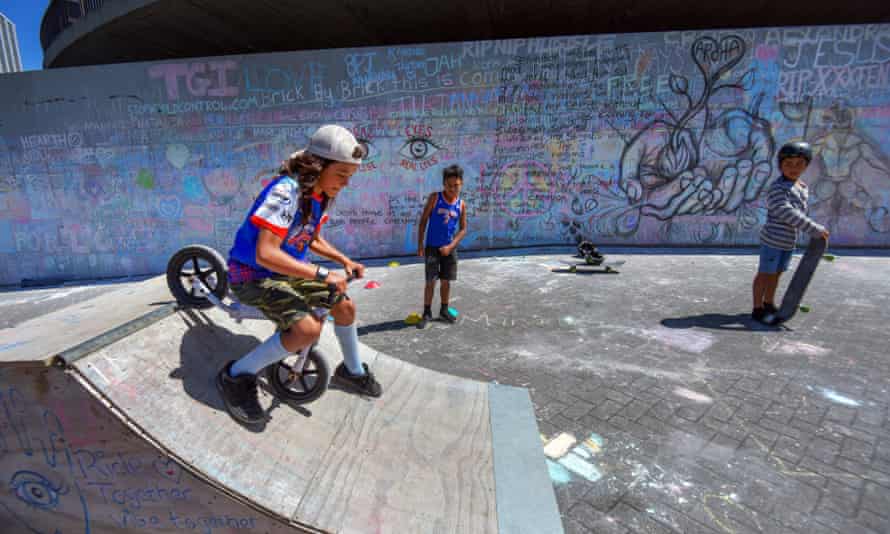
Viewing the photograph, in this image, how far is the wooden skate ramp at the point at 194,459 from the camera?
201cm

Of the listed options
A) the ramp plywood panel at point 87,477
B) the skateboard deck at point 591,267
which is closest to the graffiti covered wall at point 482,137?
the skateboard deck at point 591,267

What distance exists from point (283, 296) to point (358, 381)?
3.36ft

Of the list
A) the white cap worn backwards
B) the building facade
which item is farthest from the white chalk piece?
the building facade

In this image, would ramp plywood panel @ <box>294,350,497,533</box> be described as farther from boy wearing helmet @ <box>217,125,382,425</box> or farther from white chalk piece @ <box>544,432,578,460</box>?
boy wearing helmet @ <box>217,125,382,425</box>

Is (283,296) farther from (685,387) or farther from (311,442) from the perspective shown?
(685,387)

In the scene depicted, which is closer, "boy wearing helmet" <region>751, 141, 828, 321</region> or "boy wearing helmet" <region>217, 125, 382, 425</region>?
"boy wearing helmet" <region>217, 125, 382, 425</region>

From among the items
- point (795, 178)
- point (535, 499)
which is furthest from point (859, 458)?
point (795, 178)

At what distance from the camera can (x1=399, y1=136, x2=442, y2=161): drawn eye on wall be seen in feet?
31.3

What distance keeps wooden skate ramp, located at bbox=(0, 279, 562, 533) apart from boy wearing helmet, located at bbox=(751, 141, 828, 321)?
163 inches

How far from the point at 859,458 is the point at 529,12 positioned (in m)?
10.8

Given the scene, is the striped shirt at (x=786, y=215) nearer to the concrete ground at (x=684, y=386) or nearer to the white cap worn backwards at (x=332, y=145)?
the concrete ground at (x=684, y=386)

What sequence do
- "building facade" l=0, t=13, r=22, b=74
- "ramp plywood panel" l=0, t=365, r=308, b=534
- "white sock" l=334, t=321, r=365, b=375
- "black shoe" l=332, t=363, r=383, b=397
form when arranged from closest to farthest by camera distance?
1. "ramp plywood panel" l=0, t=365, r=308, b=534
2. "white sock" l=334, t=321, r=365, b=375
3. "black shoe" l=332, t=363, r=383, b=397
4. "building facade" l=0, t=13, r=22, b=74

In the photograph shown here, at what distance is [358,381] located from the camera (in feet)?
10.1

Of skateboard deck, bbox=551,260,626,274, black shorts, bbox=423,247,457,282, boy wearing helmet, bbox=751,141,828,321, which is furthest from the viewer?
skateboard deck, bbox=551,260,626,274
